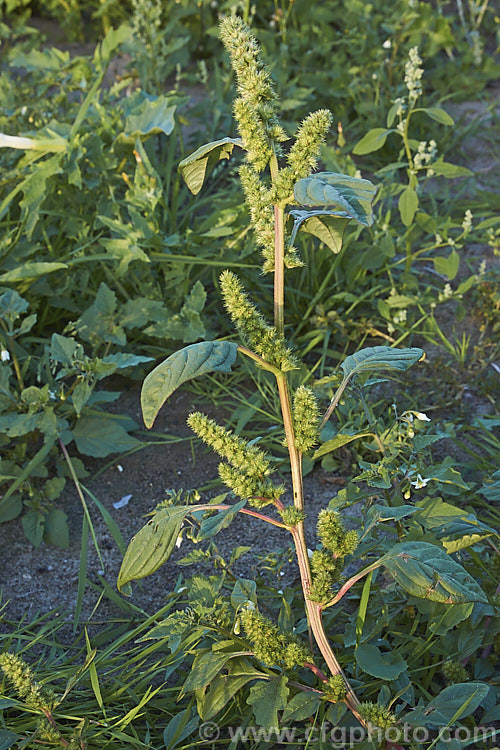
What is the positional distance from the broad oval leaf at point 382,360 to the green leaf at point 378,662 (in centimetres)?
49

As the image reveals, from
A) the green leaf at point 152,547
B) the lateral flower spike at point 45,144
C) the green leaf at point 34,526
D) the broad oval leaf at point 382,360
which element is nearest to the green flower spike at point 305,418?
the broad oval leaf at point 382,360

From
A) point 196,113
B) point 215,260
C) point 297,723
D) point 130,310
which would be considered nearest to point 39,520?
point 130,310

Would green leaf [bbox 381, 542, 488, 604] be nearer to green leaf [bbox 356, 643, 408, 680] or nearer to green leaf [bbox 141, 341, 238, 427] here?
green leaf [bbox 356, 643, 408, 680]

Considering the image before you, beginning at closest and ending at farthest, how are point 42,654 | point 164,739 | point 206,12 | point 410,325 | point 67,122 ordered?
point 164,739, point 42,654, point 410,325, point 67,122, point 206,12

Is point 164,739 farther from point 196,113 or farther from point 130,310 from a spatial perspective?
point 196,113

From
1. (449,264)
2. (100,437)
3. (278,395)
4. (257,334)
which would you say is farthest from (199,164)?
(449,264)

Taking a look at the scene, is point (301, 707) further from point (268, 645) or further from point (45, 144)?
point (45, 144)

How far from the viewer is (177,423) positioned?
2512mm

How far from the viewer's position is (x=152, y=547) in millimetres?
1313

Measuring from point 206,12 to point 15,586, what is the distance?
3461 mm

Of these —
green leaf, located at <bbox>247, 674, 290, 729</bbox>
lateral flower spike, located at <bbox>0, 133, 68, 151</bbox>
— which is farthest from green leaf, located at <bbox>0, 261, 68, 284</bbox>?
green leaf, located at <bbox>247, 674, 290, 729</bbox>

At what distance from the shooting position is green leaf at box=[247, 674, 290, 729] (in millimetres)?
1347

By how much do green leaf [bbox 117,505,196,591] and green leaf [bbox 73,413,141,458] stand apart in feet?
3.17

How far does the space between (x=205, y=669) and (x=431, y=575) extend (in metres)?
0.45
